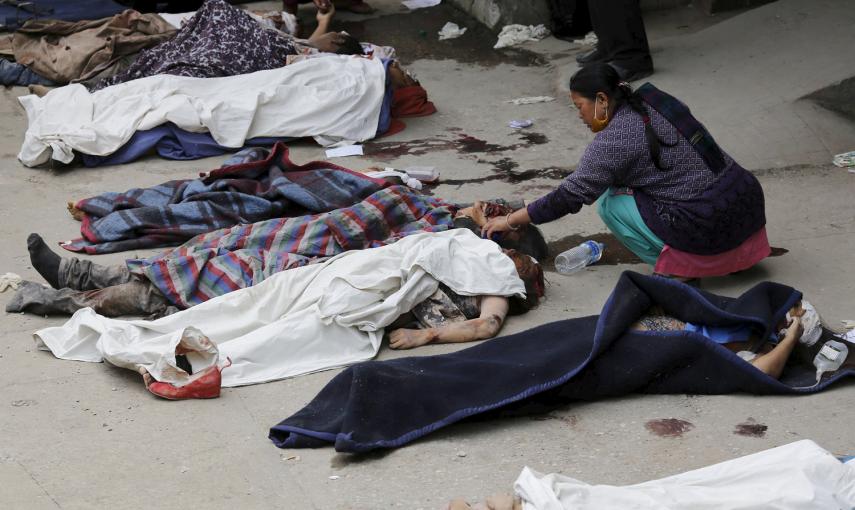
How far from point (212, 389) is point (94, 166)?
285 cm

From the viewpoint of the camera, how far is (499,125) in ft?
21.9

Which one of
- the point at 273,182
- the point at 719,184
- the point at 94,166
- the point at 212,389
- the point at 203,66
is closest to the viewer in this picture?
the point at 212,389

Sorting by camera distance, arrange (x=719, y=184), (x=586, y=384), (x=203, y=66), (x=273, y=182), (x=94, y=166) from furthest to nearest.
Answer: (x=203, y=66), (x=94, y=166), (x=273, y=182), (x=719, y=184), (x=586, y=384)

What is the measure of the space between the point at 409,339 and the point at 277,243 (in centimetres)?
88

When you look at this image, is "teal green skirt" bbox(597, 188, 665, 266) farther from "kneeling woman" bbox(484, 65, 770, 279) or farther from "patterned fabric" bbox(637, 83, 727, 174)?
"patterned fabric" bbox(637, 83, 727, 174)

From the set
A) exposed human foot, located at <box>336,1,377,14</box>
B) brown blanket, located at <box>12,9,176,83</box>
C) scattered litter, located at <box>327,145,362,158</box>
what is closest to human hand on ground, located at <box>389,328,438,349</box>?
scattered litter, located at <box>327,145,362,158</box>

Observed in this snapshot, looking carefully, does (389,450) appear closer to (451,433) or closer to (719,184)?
(451,433)

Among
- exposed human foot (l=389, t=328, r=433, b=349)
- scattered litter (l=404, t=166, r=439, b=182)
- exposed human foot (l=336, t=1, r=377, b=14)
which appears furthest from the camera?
exposed human foot (l=336, t=1, r=377, b=14)

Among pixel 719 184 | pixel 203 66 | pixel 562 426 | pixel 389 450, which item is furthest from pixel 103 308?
pixel 203 66

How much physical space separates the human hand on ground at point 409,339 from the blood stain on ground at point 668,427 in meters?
0.98

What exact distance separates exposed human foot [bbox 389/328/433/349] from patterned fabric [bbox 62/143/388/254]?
3.71 ft

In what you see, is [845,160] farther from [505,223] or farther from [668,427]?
[668,427]

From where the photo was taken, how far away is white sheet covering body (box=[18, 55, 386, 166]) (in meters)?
5.95

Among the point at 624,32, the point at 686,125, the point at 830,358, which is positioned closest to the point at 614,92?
the point at 686,125
